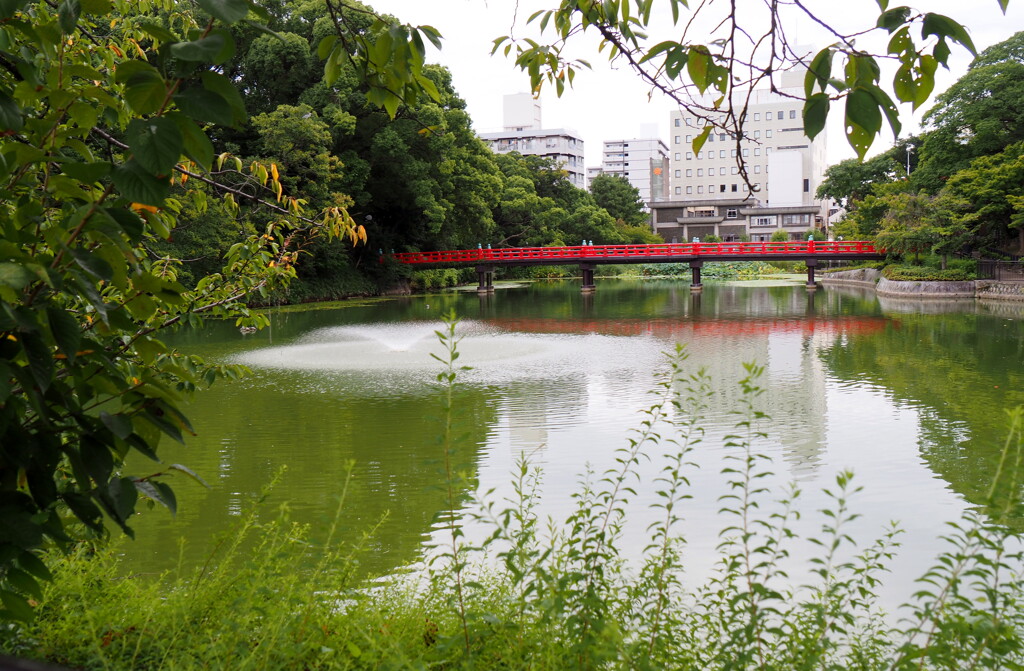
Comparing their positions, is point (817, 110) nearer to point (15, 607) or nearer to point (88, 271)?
point (88, 271)

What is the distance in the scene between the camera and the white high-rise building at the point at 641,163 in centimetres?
8194

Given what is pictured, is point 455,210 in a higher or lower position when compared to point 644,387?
higher

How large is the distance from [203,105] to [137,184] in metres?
0.15

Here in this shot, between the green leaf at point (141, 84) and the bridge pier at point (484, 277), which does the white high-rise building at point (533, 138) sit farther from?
the green leaf at point (141, 84)

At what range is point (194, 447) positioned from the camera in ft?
24.7

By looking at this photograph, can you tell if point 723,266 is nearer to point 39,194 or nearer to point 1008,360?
point 1008,360

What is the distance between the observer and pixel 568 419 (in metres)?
8.47

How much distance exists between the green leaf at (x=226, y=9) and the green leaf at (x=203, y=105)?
109 millimetres

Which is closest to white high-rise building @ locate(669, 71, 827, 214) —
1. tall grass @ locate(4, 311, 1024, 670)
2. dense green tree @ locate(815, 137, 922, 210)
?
dense green tree @ locate(815, 137, 922, 210)

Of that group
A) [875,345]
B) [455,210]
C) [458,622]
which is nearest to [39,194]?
[458,622]

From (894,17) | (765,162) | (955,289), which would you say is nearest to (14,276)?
(894,17)

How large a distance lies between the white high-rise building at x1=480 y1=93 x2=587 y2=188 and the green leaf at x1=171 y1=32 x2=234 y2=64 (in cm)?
7656

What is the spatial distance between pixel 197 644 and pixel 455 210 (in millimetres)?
31924

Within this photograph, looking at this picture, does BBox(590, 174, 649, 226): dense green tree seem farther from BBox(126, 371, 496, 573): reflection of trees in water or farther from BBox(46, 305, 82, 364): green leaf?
BBox(46, 305, 82, 364): green leaf
